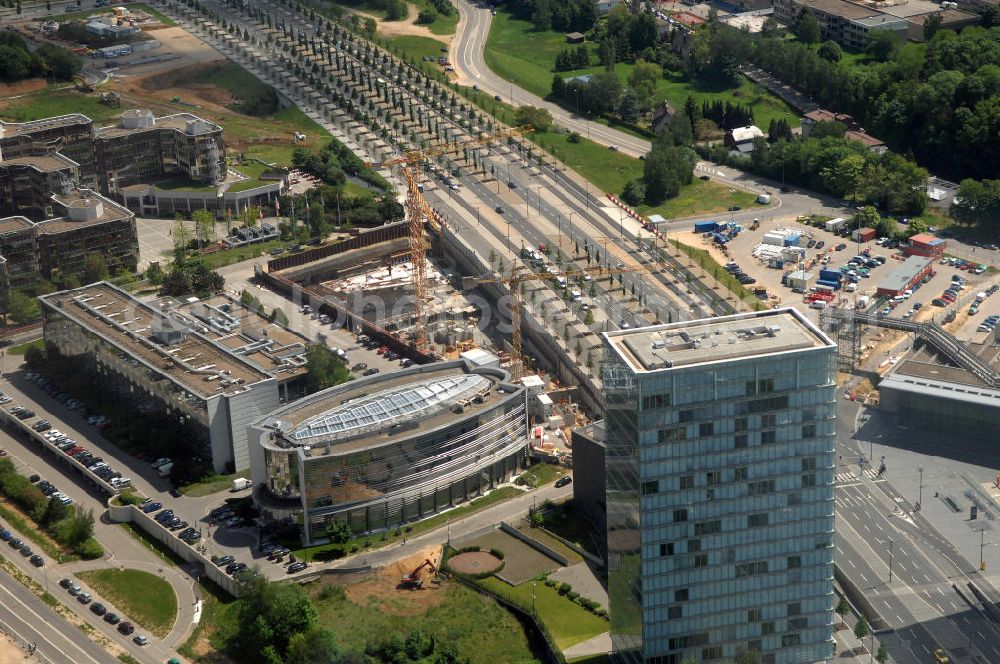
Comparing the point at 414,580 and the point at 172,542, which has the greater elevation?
the point at 172,542

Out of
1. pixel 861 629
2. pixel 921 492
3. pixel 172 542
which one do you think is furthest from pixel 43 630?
pixel 921 492

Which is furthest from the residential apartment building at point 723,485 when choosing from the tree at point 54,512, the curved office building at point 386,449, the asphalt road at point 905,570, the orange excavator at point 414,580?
the tree at point 54,512

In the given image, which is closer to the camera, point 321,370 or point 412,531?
point 412,531

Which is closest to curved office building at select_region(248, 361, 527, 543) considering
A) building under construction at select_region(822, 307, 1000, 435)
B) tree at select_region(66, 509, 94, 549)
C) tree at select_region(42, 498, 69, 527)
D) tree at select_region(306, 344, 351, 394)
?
tree at select_region(306, 344, 351, 394)

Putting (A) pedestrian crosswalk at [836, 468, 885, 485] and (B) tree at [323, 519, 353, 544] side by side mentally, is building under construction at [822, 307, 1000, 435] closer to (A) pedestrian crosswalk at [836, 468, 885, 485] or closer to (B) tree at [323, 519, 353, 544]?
(A) pedestrian crosswalk at [836, 468, 885, 485]

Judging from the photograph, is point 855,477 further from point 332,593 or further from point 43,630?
point 43,630
